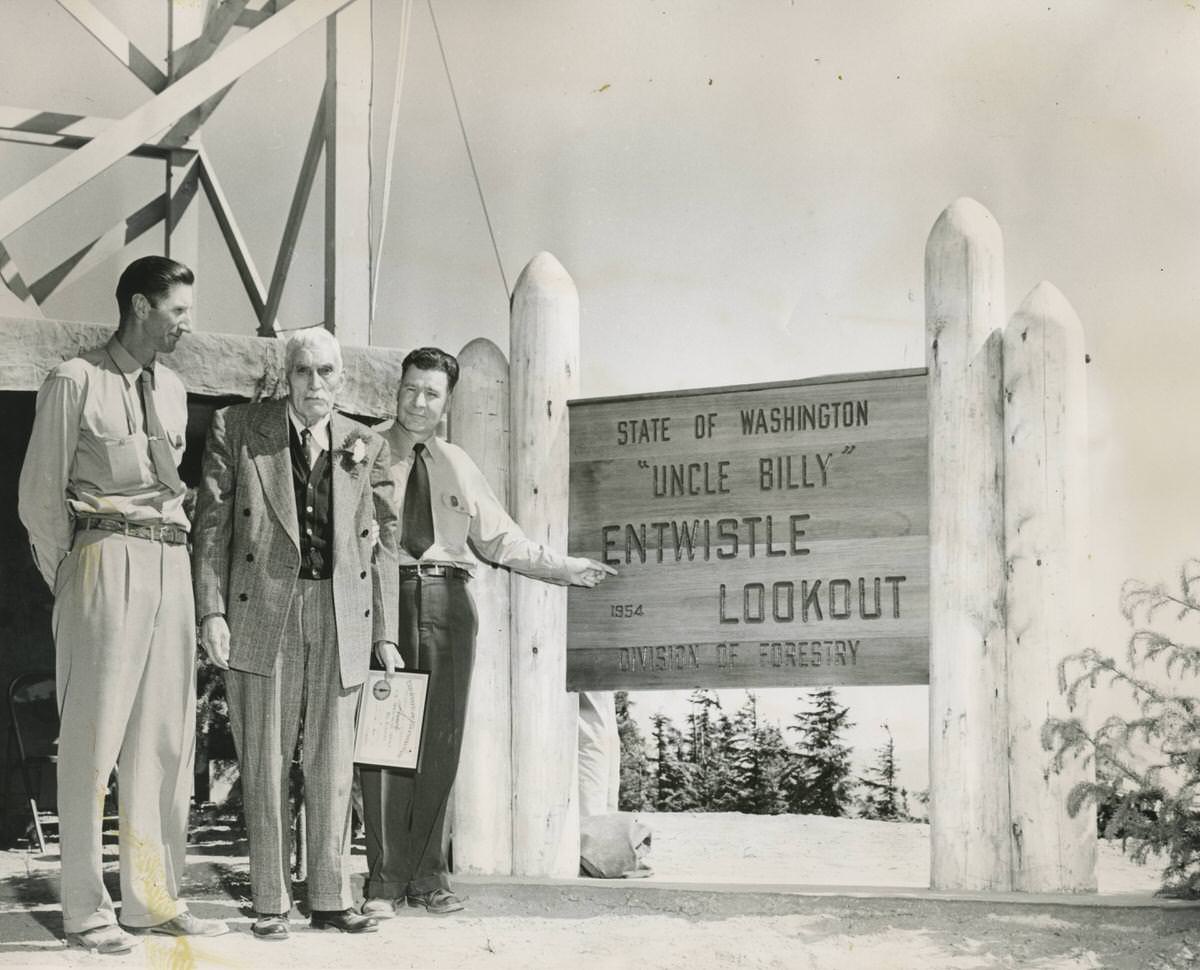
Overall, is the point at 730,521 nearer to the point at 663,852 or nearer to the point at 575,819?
the point at 575,819

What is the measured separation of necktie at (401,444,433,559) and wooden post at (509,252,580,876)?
0.44 metres

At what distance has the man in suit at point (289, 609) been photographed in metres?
5.07

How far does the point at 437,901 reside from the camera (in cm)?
545

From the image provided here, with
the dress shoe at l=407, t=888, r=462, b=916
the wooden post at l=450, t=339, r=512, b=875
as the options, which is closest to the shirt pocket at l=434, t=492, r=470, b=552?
the wooden post at l=450, t=339, r=512, b=875

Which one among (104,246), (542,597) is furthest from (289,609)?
(104,246)

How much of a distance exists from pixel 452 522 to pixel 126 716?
138 cm

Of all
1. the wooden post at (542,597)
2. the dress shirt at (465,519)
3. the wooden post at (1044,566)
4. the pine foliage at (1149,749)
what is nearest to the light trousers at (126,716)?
the dress shirt at (465,519)

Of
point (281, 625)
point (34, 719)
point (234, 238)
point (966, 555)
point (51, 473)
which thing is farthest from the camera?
point (34, 719)

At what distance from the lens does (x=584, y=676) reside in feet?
19.4

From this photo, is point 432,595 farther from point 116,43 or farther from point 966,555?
point 116,43

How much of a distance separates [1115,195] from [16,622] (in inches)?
199

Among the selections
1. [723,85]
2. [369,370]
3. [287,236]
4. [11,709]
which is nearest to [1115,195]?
[723,85]

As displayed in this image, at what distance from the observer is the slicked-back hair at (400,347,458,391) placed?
18.7ft

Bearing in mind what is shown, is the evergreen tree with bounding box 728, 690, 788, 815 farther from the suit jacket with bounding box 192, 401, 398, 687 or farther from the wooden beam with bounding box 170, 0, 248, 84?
the wooden beam with bounding box 170, 0, 248, 84
